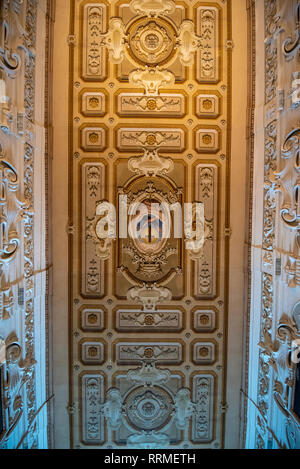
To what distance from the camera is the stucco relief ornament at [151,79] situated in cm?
592

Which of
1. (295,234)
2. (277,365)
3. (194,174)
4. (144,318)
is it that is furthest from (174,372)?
(194,174)

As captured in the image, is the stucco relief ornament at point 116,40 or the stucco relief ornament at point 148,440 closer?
the stucco relief ornament at point 116,40

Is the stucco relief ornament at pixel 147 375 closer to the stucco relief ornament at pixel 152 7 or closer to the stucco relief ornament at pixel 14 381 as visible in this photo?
the stucco relief ornament at pixel 14 381

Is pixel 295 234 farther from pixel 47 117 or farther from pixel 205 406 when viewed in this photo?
pixel 47 117

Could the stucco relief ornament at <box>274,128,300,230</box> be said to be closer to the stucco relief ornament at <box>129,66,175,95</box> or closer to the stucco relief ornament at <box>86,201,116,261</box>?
the stucco relief ornament at <box>129,66,175,95</box>

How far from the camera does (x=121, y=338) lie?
6324 millimetres

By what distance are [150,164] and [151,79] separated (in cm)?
163

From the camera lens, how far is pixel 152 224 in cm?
614

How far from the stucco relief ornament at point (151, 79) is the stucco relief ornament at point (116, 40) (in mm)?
430

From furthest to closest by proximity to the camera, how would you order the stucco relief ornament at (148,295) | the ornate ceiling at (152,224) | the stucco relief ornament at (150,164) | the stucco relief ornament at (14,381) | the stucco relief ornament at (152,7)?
the stucco relief ornament at (148,295) → the stucco relief ornament at (150,164) → the ornate ceiling at (152,224) → the stucco relief ornament at (152,7) → the stucco relief ornament at (14,381)

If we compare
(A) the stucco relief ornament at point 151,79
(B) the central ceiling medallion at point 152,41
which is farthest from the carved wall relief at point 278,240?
(A) the stucco relief ornament at point 151,79

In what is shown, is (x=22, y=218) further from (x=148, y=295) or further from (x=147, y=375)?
(x=147, y=375)

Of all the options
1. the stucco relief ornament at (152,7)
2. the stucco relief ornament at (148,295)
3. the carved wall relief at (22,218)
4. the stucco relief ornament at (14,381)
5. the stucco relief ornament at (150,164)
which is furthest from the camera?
the stucco relief ornament at (148,295)

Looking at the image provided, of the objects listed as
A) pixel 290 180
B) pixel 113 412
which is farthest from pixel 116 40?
pixel 113 412
